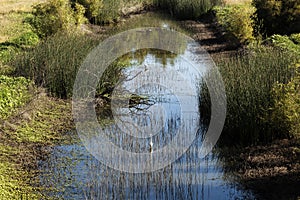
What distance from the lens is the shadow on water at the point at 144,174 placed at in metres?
6.36

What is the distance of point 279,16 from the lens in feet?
46.9

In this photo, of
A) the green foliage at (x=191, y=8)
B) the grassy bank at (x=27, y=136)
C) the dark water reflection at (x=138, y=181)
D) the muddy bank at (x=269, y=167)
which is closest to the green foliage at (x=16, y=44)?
the grassy bank at (x=27, y=136)

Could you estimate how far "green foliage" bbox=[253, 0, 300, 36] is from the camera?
14.0 metres

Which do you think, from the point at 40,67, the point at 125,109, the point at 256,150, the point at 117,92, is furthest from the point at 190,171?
the point at 40,67

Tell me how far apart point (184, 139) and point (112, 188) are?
2199 millimetres

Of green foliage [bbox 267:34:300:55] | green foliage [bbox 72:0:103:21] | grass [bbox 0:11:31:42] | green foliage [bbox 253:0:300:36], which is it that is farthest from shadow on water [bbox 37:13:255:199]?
green foliage [bbox 72:0:103:21]

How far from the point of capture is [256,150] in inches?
294

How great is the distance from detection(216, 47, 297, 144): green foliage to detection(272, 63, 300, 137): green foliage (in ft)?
0.61

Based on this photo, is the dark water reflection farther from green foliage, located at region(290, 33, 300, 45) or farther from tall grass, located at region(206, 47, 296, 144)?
green foliage, located at region(290, 33, 300, 45)

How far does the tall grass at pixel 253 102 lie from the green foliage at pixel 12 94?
3813mm

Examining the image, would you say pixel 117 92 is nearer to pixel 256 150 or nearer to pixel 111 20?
pixel 256 150

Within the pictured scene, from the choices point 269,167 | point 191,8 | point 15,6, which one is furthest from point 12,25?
point 269,167

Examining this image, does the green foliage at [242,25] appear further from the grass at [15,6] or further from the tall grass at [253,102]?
the grass at [15,6]

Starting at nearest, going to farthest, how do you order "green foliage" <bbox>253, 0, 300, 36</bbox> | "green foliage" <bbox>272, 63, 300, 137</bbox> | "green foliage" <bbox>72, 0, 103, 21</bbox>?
"green foliage" <bbox>272, 63, 300, 137</bbox> < "green foliage" <bbox>253, 0, 300, 36</bbox> < "green foliage" <bbox>72, 0, 103, 21</bbox>
